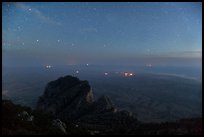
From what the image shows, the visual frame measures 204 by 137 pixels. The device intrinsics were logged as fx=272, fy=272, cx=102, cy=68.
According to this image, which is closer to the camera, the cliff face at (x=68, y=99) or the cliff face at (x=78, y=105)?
the cliff face at (x=78, y=105)

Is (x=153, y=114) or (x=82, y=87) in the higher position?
(x=82, y=87)

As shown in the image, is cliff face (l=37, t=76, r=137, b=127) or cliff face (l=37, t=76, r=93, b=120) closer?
cliff face (l=37, t=76, r=137, b=127)

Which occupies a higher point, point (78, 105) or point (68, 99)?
point (68, 99)

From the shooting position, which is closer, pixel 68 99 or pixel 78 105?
pixel 78 105

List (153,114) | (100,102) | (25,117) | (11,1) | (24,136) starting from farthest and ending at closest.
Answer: (153,114) < (100,102) < (25,117) < (11,1) < (24,136)

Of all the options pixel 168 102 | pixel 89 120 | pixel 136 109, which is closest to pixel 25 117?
pixel 89 120

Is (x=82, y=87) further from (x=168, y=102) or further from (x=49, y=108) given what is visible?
(x=168, y=102)

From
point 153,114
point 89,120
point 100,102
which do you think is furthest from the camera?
point 153,114

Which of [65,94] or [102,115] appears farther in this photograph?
[65,94]
